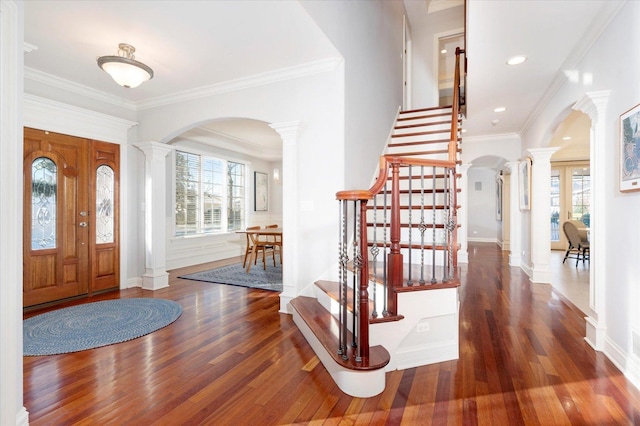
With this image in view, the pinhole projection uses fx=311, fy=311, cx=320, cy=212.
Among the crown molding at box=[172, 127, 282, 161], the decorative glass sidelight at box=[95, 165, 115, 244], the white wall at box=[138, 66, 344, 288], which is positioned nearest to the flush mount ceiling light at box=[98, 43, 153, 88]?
the white wall at box=[138, 66, 344, 288]

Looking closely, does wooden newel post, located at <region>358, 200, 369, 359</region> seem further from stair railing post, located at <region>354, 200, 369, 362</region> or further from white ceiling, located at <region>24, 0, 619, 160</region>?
white ceiling, located at <region>24, 0, 619, 160</region>

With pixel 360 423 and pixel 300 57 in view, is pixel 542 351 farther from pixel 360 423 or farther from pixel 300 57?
pixel 300 57

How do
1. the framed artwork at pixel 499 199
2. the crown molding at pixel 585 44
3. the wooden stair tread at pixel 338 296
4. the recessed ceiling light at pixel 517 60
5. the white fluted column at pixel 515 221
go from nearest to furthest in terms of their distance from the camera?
the wooden stair tread at pixel 338 296
the crown molding at pixel 585 44
the recessed ceiling light at pixel 517 60
the white fluted column at pixel 515 221
the framed artwork at pixel 499 199

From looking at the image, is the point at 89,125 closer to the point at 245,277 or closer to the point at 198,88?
the point at 198,88

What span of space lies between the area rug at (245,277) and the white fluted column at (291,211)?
0.92 meters

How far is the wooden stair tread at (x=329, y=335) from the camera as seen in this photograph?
1.90 metres

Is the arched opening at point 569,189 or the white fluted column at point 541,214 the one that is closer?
the white fluted column at point 541,214

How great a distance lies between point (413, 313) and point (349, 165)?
176cm

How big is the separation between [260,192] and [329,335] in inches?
263

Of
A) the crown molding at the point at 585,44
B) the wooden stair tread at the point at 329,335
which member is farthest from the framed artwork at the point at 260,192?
the crown molding at the point at 585,44

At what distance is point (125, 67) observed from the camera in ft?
9.53

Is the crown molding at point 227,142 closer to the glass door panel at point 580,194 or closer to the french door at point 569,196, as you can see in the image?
the french door at point 569,196

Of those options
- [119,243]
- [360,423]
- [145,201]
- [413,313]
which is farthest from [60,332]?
[413,313]

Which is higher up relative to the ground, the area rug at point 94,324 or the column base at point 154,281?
the column base at point 154,281
